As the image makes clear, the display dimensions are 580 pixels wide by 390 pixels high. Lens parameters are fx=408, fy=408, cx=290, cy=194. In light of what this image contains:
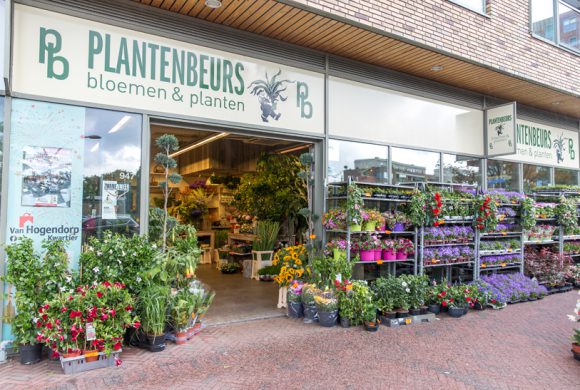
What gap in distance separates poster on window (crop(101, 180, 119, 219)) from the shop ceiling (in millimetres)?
2594

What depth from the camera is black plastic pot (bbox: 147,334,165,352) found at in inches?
194

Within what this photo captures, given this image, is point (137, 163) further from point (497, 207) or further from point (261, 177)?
point (497, 207)

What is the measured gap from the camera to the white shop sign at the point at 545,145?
10.6m

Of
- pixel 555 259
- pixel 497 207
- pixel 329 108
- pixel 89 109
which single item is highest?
Result: pixel 329 108

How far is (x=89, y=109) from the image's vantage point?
5383 millimetres

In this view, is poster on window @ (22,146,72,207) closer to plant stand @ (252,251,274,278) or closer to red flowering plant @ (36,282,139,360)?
red flowering plant @ (36,282,139,360)

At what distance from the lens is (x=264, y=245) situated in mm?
10180

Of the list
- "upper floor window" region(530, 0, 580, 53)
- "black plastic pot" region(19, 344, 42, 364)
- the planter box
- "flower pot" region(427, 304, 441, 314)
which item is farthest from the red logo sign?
"upper floor window" region(530, 0, 580, 53)

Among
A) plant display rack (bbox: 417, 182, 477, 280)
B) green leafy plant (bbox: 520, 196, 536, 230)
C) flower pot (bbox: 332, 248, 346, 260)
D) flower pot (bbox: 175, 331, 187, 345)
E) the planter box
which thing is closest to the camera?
the planter box

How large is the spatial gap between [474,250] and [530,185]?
437cm

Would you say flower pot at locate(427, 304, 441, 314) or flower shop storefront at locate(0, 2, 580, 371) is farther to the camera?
flower pot at locate(427, 304, 441, 314)

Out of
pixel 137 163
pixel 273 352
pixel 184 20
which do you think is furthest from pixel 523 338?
pixel 184 20

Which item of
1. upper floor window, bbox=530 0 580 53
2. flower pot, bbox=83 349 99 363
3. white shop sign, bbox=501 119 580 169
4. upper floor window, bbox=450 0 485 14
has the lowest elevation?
flower pot, bbox=83 349 99 363

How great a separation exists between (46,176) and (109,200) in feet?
2.58
